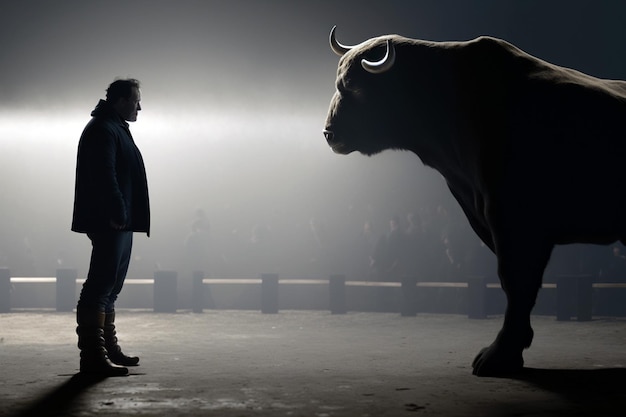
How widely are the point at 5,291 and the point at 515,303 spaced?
33.7ft

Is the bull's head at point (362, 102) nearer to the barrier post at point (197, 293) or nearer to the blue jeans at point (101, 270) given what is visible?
the blue jeans at point (101, 270)

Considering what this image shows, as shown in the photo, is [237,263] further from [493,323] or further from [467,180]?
[467,180]

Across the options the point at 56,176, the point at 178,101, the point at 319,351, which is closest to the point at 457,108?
the point at 319,351

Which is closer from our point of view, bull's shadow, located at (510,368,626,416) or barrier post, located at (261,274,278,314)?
bull's shadow, located at (510,368,626,416)

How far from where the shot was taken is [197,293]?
1410 centimetres

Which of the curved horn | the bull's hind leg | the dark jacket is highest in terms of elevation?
the curved horn

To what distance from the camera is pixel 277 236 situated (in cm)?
1928

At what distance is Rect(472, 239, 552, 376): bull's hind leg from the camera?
20.0ft

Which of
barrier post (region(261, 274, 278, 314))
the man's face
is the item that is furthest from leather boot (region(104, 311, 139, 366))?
barrier post (region(261, 274, 278, 314))

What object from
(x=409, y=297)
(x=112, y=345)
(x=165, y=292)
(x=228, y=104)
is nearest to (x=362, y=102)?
(x=112, y=345)

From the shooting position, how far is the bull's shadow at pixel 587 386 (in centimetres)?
477

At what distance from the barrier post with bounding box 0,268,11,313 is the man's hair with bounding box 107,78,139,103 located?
8.50 meters

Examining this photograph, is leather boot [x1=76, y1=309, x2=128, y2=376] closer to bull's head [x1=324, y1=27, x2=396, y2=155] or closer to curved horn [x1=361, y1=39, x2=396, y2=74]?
bull's head [x1=324, y1=27, x2=396, y2=155]

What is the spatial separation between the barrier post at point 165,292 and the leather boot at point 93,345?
7.68m
